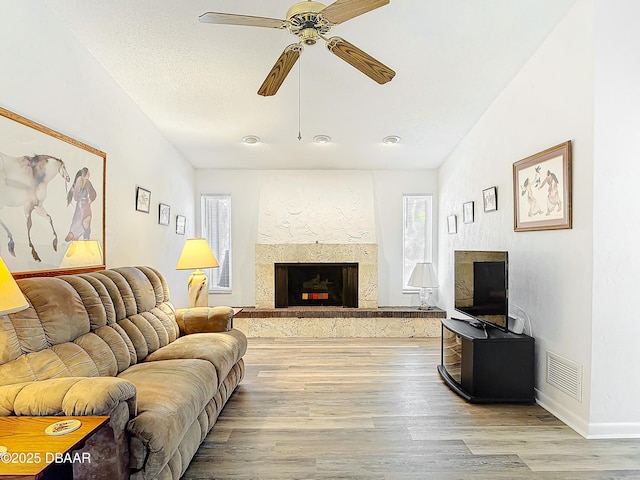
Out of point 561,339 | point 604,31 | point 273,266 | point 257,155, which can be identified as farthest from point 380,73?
point 273,266

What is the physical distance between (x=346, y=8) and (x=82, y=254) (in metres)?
2.69

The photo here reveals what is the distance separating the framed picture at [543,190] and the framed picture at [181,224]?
4.17 metres

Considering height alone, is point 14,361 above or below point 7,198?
below

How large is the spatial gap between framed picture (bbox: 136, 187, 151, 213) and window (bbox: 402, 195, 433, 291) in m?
3.68

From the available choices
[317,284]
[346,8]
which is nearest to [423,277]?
[317,284]

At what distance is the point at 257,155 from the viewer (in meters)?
5.66

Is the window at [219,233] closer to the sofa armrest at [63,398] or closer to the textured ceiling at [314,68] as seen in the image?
the textured ceiling at [314,68]

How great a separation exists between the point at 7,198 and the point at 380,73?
96.3 inches

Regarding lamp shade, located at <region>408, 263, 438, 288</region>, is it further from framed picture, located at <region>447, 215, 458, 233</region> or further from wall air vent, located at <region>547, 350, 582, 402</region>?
wall air vent, located at <region>547, 350, 582, 402</region>

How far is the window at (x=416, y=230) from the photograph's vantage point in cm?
620

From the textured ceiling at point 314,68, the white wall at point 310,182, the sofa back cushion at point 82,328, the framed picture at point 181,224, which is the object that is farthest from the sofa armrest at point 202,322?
the white wall at point 310,182

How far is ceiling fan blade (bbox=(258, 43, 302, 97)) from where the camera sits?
2.24 metres

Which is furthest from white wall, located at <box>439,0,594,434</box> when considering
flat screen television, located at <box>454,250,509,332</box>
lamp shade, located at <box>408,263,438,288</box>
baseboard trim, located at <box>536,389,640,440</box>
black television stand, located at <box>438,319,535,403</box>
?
lamp shade, located at <box>408,263,438,288</box>

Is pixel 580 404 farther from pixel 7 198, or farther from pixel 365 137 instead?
pixel 7 198
